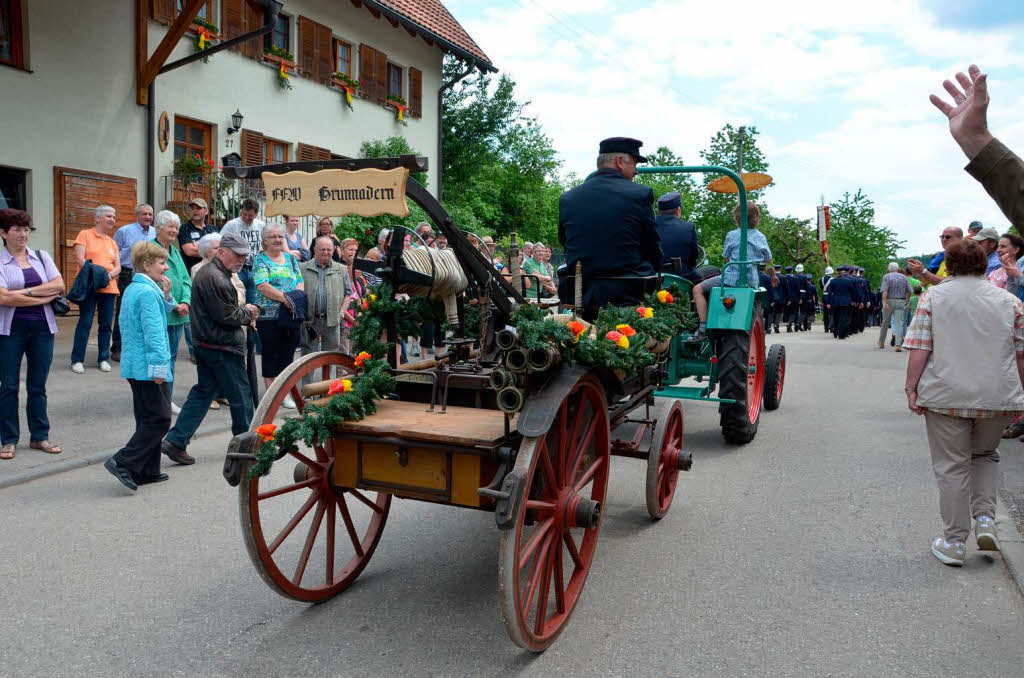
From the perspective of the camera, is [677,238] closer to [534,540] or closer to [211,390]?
[211,390]

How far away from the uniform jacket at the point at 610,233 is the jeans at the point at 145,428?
10.00 feet

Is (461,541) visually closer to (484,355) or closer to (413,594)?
(413,594)

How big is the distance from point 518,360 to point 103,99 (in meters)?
12.9

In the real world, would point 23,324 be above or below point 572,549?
above

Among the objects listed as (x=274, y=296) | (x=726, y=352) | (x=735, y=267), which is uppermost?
(x=735, y=267)

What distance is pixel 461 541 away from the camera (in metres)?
4.67

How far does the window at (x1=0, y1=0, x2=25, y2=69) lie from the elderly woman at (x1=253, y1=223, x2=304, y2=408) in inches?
285

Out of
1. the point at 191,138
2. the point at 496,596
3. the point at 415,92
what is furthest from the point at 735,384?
the point at 415,92

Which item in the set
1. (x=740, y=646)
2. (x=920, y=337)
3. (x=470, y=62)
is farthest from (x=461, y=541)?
(x=470, y=62)

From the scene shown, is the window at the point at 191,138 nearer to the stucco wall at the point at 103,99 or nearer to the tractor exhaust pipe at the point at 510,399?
the stucco wall at the point at 103,99

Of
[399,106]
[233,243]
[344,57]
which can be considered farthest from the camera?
[399,106]

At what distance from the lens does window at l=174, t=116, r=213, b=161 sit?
1510cm

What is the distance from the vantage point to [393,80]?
2153cm

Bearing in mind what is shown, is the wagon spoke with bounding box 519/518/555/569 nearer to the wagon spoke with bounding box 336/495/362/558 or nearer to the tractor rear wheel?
the wagon spoke with bounding box 336/495/362/558
